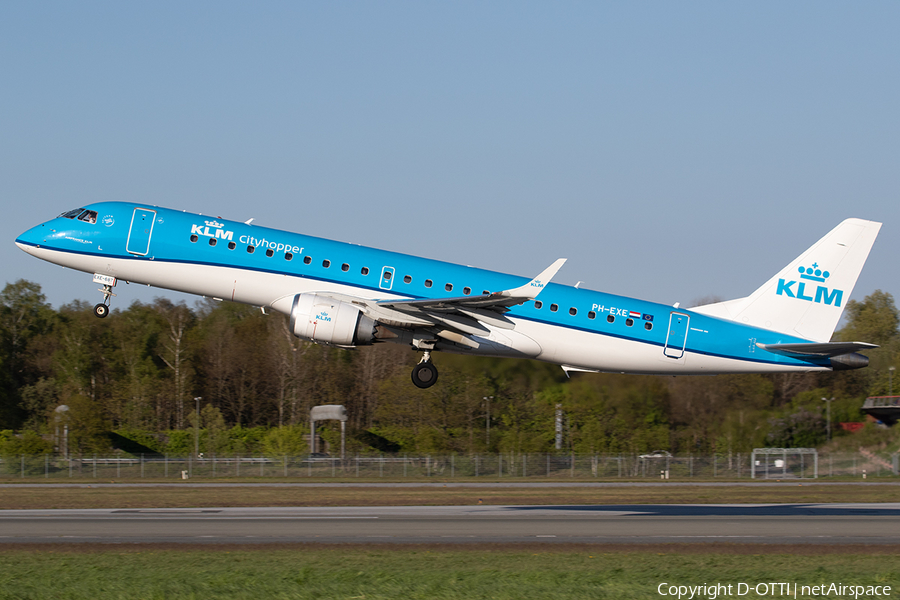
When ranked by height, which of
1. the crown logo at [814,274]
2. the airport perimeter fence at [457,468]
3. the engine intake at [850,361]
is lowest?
the airport perimeter fence at [457,468]

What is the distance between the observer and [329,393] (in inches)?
3406

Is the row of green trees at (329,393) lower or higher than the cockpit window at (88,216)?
lower

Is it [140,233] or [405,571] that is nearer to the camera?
[405,571]

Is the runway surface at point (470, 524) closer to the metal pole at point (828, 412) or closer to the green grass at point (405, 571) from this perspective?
the green grass at point (405, 571)

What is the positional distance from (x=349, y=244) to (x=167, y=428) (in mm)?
61414

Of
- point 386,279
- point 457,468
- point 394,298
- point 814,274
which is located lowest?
point 457,468

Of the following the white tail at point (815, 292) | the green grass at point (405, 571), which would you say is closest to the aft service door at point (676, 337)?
the white tail at point (815, 292)

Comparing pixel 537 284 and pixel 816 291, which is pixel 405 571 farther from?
pixel 816 291

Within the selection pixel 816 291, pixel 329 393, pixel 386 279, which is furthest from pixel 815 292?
pixel 329 393

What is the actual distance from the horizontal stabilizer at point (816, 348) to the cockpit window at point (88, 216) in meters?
22.9

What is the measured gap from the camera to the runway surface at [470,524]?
28.0 meters

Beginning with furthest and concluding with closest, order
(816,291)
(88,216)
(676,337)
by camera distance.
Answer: (816,291) → (676,337) → (88,216)

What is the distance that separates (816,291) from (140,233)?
23509 mm

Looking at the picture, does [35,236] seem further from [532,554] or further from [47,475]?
[47,475]
